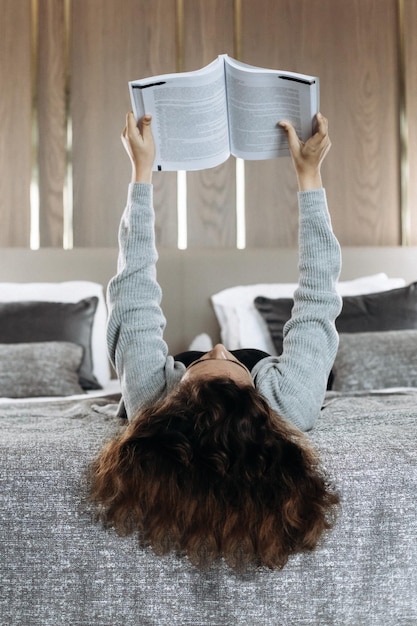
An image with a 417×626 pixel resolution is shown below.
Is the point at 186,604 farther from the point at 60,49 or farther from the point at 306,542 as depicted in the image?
the point at 60,49

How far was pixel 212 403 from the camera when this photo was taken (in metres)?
1.06

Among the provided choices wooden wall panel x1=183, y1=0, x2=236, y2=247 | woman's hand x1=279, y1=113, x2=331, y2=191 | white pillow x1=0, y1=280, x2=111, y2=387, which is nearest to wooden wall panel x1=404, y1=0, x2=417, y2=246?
wooden wall panel x1=183, y1=0, x2=236, y2=247

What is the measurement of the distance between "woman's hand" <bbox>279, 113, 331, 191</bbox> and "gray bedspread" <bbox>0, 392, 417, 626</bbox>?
31.1 inches

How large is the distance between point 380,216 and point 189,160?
6.33ft

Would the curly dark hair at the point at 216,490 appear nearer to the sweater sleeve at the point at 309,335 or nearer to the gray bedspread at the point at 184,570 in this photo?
the gray bedspread at the point at 184,570

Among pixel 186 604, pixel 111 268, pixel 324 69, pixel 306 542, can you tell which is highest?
pixel 324 69

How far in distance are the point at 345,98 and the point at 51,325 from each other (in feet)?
6.63

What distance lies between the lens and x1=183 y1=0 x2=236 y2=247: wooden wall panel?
3408mm

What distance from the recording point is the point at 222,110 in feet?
5.84

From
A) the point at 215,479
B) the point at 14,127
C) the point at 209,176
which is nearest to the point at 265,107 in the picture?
the point at 215,479

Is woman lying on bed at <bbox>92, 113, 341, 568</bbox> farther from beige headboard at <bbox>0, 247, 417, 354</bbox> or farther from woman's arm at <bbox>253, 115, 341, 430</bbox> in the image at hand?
beige headboard at <bbox>0, 247, 417, 354</bbox>

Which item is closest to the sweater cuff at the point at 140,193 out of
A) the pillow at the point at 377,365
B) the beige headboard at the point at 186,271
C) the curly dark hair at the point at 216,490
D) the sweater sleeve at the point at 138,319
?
the sweater sleeve at the point at 138,319

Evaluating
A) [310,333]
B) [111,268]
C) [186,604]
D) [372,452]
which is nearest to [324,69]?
[111,268]

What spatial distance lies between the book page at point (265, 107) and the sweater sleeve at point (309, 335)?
27cm
